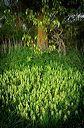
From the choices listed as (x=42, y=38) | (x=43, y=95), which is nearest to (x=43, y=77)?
(x=43, y=95)

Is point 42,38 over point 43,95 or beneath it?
over

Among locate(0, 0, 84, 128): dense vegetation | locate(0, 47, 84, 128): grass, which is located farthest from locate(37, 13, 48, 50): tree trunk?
locate(0, 47, 84, 128): grass

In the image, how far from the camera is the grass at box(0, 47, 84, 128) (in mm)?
5988

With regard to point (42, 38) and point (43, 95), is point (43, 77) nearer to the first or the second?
point (43, 95)

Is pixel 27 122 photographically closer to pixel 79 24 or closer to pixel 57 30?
pixel 57 30

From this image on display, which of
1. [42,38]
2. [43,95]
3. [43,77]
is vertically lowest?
[43,95]

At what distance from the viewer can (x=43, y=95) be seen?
7133 mm

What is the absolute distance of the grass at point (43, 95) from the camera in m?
5.99

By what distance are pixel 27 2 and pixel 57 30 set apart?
1882mm

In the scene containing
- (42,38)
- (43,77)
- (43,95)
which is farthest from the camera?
(42,38)

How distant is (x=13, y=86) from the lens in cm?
795

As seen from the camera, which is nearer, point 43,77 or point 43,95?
point 43,95

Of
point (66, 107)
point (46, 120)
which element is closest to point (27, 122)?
point (46, 120)

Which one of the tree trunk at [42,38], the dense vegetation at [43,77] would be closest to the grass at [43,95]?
the dense vegetation at [43,77]
